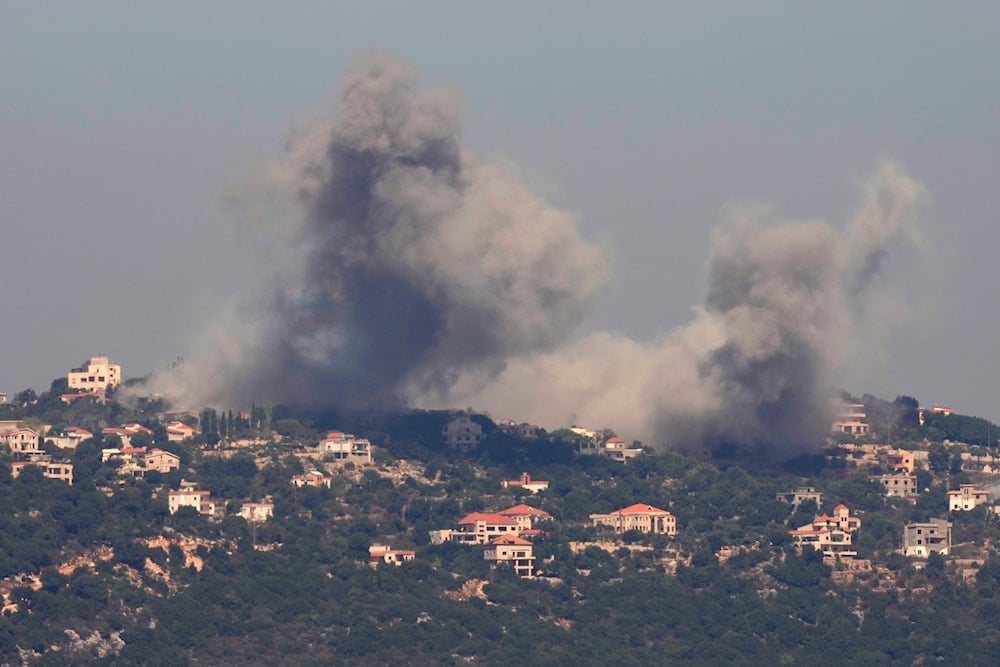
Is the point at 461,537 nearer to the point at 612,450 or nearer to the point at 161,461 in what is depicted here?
the point at 161,461

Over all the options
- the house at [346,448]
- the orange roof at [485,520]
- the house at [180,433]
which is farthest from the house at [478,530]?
the house at [180,433]

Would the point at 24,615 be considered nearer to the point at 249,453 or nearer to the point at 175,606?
the point at 175,606

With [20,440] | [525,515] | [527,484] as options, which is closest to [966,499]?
[527,484]

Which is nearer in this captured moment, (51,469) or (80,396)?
(51,469)

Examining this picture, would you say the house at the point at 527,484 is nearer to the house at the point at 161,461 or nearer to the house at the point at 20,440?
the house at the point at 161,461

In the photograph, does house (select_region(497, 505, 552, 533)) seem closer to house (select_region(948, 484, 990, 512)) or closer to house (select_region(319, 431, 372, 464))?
house (select_region(319, 431, 372, 464))

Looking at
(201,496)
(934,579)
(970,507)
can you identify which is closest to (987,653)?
(934,579)

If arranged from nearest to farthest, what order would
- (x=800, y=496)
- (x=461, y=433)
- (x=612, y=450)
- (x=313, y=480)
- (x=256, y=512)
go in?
(x=256, y=512) → (x=313, y=480) → (x=800, y=496) → (x=461, y=433) → (x=612, y=450)
